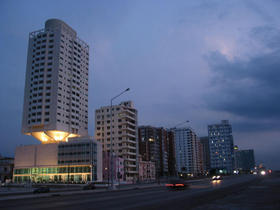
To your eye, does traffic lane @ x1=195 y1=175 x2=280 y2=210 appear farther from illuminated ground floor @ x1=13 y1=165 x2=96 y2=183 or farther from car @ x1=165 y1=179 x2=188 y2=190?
illuminated ground floor @ x1=13 y1=165 x2=96 y2=183

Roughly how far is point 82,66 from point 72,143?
44135 mm

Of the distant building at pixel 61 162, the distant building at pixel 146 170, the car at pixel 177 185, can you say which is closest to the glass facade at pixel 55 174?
the distant building at pixel 61 162

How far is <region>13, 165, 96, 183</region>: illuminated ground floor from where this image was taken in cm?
10225

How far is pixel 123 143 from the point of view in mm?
131375

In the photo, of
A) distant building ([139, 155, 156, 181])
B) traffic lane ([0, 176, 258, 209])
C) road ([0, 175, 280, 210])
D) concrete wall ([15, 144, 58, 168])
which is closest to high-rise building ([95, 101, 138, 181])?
distant building ([139, 155, 156, 181])

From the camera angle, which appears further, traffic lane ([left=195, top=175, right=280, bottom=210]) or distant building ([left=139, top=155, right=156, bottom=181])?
distant building ([left=139, top=155, right=156, bottom=181])

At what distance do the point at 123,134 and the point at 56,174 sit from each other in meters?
36.6

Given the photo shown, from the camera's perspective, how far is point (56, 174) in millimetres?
108812

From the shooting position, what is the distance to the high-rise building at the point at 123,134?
130000 millimetres

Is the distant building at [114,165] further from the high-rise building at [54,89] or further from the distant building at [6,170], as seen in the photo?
the distant building at [6,170]

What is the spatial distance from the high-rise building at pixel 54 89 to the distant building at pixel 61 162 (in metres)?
7.91

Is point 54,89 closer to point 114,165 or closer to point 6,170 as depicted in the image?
point 114,165

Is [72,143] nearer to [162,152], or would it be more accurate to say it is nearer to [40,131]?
[40,131]

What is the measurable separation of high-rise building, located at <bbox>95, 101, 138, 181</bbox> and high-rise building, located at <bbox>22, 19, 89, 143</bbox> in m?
11.5
